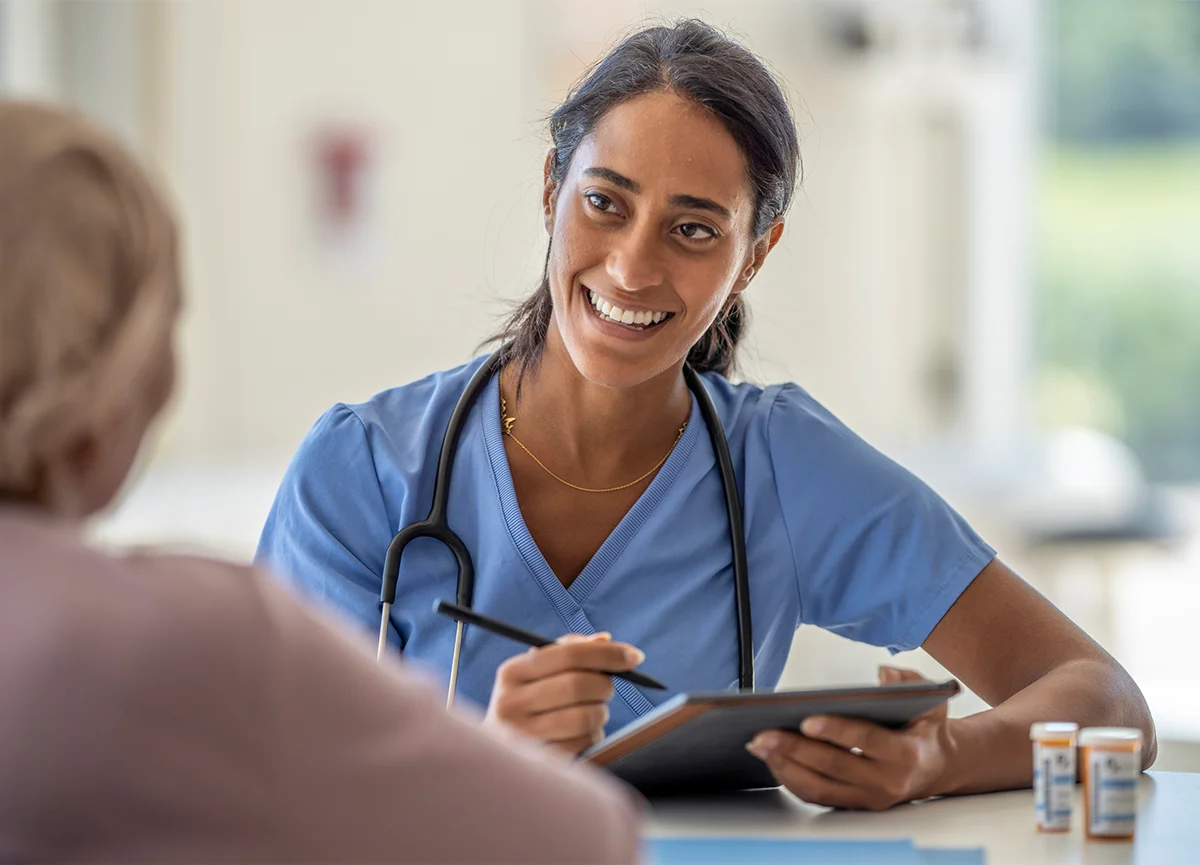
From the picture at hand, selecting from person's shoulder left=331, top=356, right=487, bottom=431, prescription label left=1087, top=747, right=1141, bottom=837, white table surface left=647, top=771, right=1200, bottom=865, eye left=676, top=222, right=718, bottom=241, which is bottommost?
white table surface left=647, top=771, right=1200, bottom=865

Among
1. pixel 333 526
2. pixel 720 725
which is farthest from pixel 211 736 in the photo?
pixel 333 526

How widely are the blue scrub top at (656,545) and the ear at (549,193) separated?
0.59 feet

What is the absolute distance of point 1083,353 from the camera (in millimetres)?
5445

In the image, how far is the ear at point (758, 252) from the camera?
5.30 feet

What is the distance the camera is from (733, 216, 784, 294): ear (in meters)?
1.62

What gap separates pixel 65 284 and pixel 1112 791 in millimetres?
777

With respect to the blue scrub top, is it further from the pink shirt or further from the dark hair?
the pink shirt

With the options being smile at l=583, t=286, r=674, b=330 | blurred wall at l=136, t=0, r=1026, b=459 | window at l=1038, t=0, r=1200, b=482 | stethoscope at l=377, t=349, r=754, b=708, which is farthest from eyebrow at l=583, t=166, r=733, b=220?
window at l=1038, t=0, r=1200, b=482

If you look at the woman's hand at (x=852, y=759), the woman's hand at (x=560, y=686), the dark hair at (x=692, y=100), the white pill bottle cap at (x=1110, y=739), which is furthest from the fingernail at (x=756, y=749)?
the dark hair at (x=692, y=100)

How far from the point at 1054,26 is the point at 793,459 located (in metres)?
4.34

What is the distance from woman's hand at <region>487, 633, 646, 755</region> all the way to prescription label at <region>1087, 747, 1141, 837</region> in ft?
1.09

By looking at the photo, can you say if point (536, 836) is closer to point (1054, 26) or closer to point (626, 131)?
point (626, 131)

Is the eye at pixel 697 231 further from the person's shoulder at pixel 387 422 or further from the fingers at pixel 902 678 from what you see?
the fingers at pixel 902 678

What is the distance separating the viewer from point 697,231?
1491 mm
